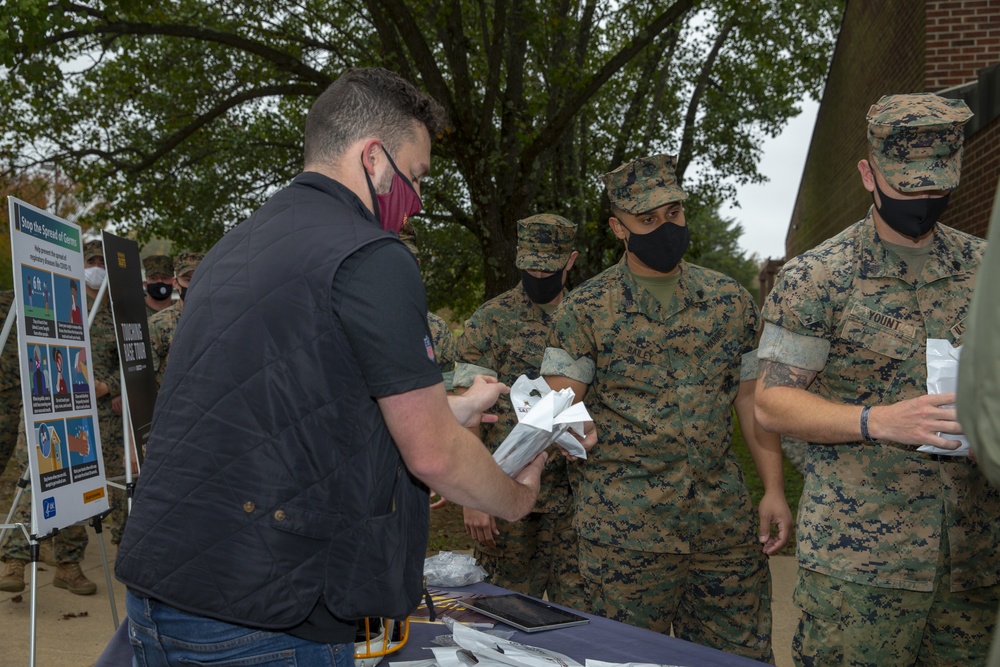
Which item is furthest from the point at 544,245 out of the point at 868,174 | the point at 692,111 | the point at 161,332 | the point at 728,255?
the point at 728,255

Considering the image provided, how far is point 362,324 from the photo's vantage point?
5.75 ft

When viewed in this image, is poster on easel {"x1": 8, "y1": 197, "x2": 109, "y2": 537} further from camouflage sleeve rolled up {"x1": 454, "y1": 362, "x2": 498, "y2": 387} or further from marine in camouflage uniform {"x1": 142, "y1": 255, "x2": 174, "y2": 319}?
marine in camouflage uniform {"x1": 142, "y1": 255, "x2": 174, "y2": 319}

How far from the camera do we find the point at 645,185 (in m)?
3.81

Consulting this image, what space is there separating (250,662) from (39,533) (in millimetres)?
3308

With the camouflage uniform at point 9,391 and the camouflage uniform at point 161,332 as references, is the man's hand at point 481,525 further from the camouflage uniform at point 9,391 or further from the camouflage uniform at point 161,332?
the camouflage uniform at point 9,391

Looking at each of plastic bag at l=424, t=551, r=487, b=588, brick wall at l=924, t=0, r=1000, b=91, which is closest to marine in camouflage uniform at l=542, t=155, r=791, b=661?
plastic bag at l=424, t=551, r=487, b=588

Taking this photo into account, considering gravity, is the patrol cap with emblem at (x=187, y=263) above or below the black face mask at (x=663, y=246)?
above

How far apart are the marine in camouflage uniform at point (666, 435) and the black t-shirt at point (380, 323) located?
77.6 inches

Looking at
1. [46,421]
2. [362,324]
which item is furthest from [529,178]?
[362,324]

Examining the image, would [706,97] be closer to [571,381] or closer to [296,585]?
[571,381]

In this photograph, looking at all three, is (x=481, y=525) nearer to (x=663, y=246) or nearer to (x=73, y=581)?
(x=663, y=246)

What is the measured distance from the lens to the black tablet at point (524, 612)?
2.68 meters

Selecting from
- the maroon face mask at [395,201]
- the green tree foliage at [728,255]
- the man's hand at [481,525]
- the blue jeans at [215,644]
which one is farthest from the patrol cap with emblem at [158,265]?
the green tree foliage at [728,255]

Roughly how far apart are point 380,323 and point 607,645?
127 centimetres
